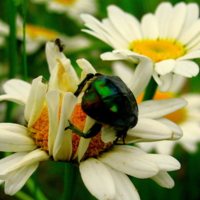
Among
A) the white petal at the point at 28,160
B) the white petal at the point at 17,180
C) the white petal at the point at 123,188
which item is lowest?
the white petal at the point at 17,180

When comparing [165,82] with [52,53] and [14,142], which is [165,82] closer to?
[52,53]

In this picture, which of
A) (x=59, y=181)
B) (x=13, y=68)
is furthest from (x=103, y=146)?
(x=59, y=181)

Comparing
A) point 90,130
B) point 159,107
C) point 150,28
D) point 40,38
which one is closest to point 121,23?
point 150,28

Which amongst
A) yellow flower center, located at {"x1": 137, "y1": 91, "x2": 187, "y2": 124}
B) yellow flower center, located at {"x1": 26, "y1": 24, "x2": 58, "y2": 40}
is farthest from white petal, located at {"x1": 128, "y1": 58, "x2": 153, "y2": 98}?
yellow flower center, located at {"x1": 26, "y1": 24, "x2": 58, "y2": 40}

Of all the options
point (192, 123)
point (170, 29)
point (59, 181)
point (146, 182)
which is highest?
point (170, 29)

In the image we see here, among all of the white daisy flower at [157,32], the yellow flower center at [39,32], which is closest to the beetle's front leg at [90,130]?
the white daisy flower at [157,32]

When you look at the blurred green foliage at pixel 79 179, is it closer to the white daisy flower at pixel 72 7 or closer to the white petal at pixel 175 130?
the white daisy flower at pixel 72 7

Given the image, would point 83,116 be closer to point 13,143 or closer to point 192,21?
point 13,143
